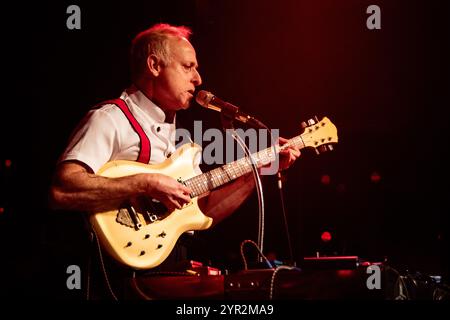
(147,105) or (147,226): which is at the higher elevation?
(147,105)

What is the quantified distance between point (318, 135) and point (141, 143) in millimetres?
1350

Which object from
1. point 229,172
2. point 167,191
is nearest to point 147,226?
point 167,191

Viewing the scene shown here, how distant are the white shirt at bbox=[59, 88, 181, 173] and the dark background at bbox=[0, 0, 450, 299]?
94 centimetres

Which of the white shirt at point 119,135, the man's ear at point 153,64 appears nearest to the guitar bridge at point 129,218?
the white shirt at point 119,135

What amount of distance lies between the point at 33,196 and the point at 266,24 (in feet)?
7.90

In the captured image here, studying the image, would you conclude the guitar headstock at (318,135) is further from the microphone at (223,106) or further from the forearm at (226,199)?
the microphone at (223,106)

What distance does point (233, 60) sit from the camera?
4.43 m

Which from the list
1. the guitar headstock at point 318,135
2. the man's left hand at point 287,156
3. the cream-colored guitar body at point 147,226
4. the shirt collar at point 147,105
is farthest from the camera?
the guitar headstock at point 318,135

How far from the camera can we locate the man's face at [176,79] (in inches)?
122

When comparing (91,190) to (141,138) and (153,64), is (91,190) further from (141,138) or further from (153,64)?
(153,64)

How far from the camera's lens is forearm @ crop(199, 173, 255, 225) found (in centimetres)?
321

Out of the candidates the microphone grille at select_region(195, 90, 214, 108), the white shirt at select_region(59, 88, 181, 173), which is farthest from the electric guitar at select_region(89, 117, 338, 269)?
the microphone grille at select_region(195, 90, 214, 108)

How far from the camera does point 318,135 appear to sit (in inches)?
138

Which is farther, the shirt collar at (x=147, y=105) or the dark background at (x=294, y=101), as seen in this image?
the dark background at (x=294, y=101)
